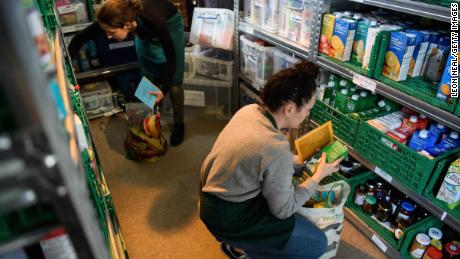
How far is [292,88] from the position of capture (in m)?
1.46

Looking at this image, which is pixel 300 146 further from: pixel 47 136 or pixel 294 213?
pixel 47 136

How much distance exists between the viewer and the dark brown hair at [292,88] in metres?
1.47

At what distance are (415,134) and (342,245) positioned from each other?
805mm

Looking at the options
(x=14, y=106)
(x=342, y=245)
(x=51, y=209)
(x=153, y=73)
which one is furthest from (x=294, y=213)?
(x=153, y=73)

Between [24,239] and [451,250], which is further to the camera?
[451,250]

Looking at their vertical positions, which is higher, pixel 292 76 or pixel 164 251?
pixel 292 76

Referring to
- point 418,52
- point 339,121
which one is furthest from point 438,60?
point 339,121

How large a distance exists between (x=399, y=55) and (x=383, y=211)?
0.90 m

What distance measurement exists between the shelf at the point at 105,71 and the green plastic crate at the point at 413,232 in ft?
9.48

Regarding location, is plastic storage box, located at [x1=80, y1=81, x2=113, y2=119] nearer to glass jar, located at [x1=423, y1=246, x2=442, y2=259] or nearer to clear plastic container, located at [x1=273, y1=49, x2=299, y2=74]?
clear plastic container, located at [x1=273, y1=49, x2=299, y2=74]

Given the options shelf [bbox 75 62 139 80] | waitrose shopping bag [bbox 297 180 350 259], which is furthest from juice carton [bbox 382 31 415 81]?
shelf [bbox 75 62 139 80]

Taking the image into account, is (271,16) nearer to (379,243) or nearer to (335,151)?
(335,151)

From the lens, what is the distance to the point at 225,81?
3.29m

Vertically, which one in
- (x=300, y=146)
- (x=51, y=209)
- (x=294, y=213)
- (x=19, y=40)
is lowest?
(x=294, y=213)
